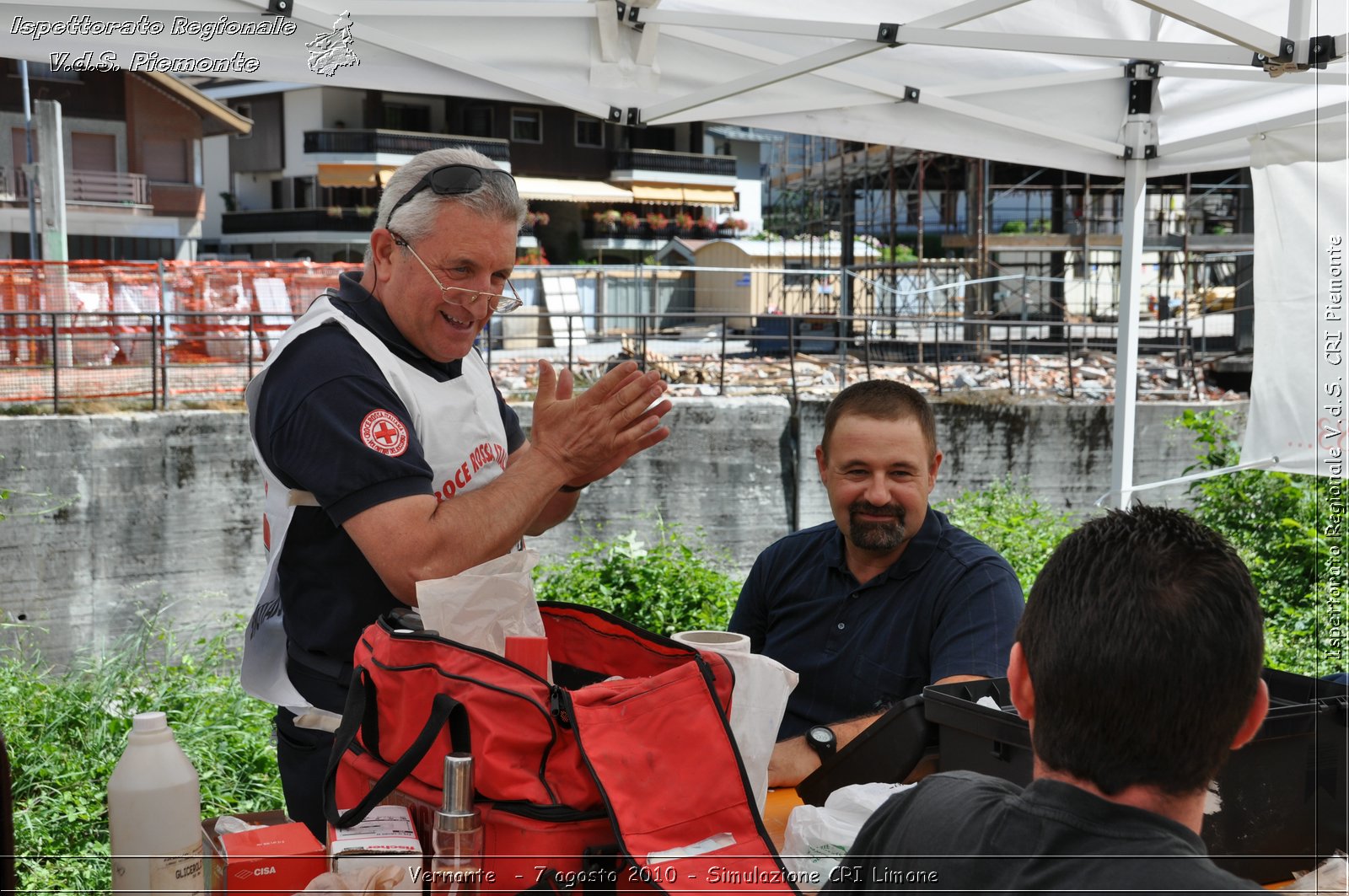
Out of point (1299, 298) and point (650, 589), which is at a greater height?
point (1299, 298)

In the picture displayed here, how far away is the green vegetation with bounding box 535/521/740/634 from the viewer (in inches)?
328

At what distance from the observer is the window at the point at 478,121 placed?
3791cm

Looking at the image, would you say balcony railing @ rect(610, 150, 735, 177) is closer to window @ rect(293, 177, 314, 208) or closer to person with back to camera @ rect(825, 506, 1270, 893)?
window @ rect(293, 177, 314, 208)

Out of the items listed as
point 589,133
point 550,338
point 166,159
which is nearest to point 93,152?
point 166,159

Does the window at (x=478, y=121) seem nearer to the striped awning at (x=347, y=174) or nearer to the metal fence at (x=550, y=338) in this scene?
the striped awning at (x=347, y=174)

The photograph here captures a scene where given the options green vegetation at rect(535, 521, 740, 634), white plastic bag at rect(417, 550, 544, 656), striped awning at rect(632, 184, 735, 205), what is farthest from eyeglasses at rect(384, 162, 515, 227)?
striped awning at rect(632, 184, 735, 205)

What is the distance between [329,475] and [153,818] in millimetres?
620

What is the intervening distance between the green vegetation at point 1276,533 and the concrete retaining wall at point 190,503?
11.5 feet

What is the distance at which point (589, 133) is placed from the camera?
39406 mm

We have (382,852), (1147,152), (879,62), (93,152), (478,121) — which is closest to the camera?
(382,852)

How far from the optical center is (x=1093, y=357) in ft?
72.8

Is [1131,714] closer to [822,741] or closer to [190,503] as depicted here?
[822,741]

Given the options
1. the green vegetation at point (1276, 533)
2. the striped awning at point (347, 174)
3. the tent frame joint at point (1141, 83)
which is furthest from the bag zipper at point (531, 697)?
the striped awning at point (347, 174)

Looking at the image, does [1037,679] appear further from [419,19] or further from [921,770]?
[419,19]
